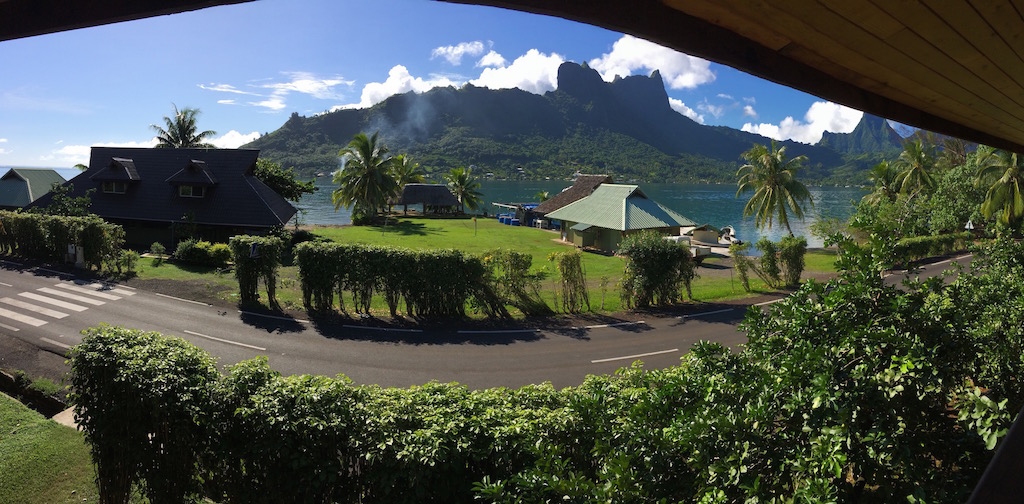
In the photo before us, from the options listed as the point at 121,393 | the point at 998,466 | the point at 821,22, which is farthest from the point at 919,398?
the point at 121,393

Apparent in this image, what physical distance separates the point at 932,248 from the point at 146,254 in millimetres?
48612

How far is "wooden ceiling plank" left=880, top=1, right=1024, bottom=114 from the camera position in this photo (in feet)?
7.72

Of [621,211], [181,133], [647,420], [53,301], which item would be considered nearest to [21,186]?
[181,133]

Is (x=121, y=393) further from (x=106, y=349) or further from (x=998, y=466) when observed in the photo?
(x=998, y=466)

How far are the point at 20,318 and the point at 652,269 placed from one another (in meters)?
22.3

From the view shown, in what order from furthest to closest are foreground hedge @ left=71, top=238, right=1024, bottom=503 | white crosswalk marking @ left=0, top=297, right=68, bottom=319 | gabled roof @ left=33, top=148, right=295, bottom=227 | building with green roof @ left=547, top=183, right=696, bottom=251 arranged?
building with green roof @ left=547, top=183, right=696, bottom=251 → gabled roof @ left=33, top=148, right=295, bottom=227 → white crosswalk marking @ left=0, top=297, right=68, bottom=319 → foreground hedge @ left=71, top=238, right=1024, bottom=503

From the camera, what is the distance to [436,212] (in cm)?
6700

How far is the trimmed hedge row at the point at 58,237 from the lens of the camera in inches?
936

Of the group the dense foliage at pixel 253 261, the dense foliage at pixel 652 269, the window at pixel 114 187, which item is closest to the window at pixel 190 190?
the window at pixel 114 187

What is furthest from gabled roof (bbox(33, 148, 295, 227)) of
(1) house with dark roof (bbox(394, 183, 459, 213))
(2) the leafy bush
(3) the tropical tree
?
(1) house with dark roof (bbox(394, 183, 459, 213))

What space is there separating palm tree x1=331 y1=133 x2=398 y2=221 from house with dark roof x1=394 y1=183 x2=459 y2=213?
465 inches

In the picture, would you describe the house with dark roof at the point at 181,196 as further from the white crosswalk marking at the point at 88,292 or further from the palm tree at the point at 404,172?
the palm tree at the point at 404,172

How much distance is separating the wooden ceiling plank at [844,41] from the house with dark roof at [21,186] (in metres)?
58.8

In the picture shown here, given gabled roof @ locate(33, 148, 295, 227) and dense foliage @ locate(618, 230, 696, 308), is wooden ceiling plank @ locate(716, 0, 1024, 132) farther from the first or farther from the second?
gabled roof @ locate(33, 148, 295, 227)
